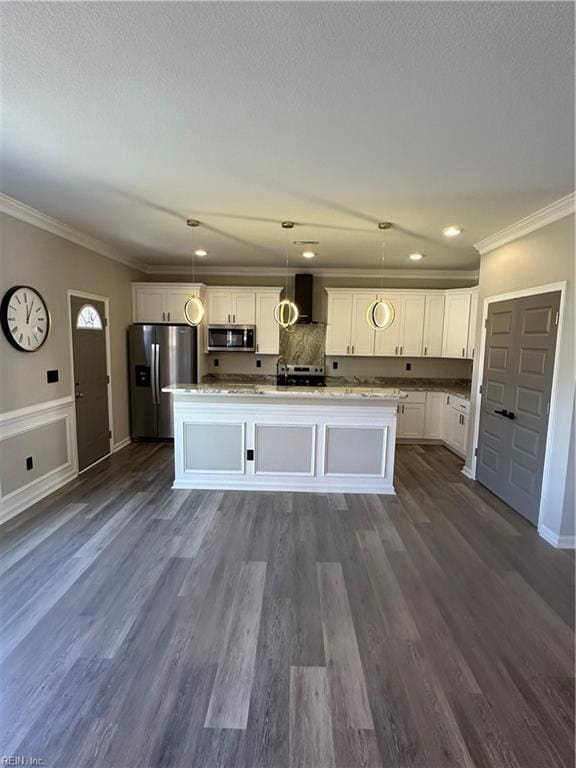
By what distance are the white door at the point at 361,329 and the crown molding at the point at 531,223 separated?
6.05 ft

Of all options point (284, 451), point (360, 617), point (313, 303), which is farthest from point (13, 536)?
point (313, 303)

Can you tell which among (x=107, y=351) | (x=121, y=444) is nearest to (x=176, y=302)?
(x=107, y=351)

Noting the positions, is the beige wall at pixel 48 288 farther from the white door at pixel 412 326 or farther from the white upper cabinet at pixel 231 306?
the white door at pixel 412 326

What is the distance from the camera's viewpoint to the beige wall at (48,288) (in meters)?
3.17

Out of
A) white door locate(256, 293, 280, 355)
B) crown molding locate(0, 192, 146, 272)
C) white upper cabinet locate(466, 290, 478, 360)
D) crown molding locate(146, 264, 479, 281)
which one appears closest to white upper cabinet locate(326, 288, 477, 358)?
white upper cabinet locate(466, 290, 478, 360)

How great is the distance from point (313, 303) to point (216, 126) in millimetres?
4171

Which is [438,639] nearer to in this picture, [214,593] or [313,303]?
[214,593]

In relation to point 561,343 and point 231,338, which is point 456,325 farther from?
point 231,338

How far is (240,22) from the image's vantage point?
133 centimetres

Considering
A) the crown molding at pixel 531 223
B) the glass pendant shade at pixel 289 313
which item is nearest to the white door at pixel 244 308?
the glass pendant shade at pixel 289 313

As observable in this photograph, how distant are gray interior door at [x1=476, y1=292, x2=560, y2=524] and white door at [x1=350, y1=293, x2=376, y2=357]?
2.02m

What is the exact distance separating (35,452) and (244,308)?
11.4 ft

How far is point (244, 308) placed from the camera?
19.1 ft

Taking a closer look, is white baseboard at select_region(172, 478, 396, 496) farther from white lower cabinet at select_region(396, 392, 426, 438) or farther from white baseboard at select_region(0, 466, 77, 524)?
white lower cabinet at select_region(396, 392, 426, 438)
